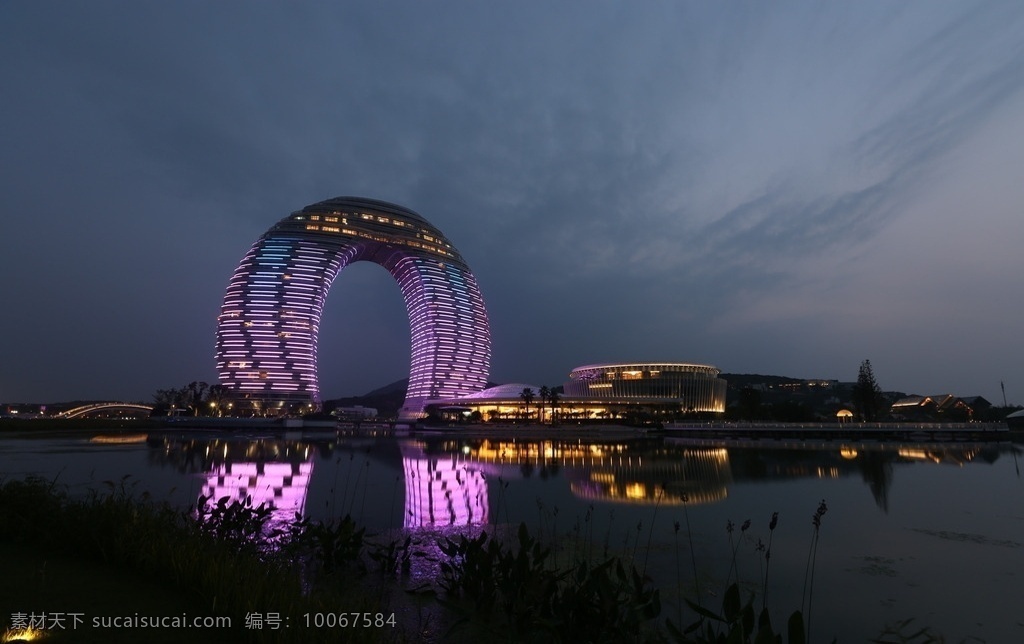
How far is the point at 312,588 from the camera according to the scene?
729 cm

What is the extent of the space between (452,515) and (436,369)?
314 feet

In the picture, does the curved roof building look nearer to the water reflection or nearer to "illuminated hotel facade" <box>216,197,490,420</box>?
"illuminated hotel facade" <box>216,197,490,420</box>

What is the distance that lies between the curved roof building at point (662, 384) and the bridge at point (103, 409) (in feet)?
334

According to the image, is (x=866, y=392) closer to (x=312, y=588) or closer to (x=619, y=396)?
(x=619, y=396)

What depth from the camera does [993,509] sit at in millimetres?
18219

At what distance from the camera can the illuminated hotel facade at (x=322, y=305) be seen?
101 metres

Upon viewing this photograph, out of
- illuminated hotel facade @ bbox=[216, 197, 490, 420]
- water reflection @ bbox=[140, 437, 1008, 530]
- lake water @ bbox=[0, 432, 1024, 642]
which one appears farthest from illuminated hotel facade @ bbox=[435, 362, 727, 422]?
lake water @ bbox=[0, 432, 1024, 642]

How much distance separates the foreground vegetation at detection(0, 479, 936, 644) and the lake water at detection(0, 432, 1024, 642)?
3.81 feet

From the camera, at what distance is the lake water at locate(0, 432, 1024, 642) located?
9438 millimetres

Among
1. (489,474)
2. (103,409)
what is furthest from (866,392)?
(103,409)

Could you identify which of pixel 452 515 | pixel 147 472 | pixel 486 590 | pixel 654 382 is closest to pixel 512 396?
pixel 654 382

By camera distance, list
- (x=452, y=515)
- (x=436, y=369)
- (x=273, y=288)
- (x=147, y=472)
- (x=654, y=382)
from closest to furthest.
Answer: (x=452, y=515), (x=147, y=472), (x=273, y=288), (x=436, y=369), (x=654, y=382)

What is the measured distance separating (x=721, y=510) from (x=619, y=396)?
99617 millimetres

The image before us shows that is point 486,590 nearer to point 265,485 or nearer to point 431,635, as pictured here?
point 431,635
